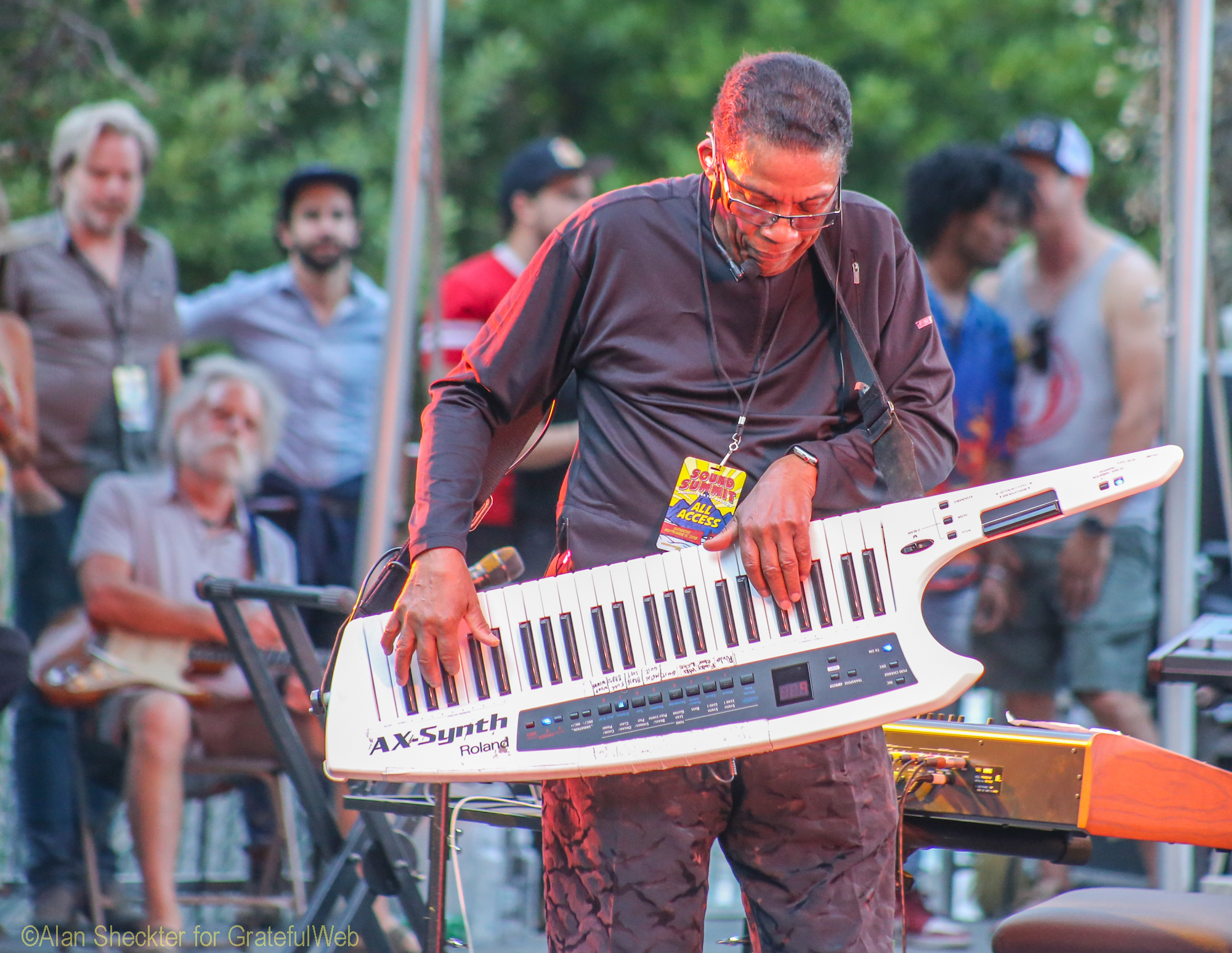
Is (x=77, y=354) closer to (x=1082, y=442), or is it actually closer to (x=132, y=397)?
(x=132, y=397)

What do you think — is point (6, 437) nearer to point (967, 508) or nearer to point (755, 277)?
point (755, 277)

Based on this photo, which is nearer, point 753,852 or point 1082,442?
point 753,852

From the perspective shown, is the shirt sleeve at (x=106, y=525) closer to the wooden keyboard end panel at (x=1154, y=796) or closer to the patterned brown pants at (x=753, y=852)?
the patterned brown pants at (x=753, y=852)

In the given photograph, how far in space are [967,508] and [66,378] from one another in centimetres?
341

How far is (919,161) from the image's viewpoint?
4770mm

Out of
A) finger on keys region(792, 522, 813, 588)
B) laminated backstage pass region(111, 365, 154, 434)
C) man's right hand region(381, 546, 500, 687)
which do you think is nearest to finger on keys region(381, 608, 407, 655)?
man's right hand region(381, 546, 500, 687)

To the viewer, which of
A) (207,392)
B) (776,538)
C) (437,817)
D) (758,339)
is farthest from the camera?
(207,392)

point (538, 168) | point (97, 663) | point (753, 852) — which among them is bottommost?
point (753, 852)

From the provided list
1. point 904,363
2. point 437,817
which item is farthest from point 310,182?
point 904,363

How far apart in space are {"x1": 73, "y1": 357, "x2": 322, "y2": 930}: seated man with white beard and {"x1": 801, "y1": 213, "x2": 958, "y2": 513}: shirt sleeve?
2401 millimetres

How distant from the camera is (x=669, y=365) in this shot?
85.7 inches

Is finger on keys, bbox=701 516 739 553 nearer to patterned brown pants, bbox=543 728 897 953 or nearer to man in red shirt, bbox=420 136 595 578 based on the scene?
patterned brown pants, bbox=543 728 897 953

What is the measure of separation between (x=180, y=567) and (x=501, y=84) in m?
8.95

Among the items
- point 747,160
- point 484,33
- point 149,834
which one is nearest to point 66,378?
point 149,834
